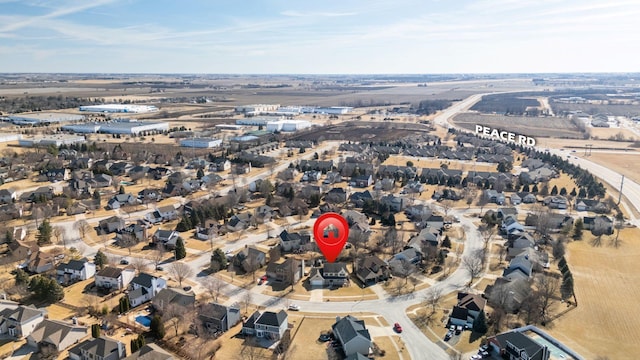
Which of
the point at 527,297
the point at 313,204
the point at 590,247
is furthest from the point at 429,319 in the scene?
the point at 313,204

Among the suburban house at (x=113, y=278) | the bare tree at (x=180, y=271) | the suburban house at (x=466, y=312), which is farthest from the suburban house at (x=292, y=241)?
the suburban house at (x=466, y=312)

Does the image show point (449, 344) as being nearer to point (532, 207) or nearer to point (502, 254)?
point (502, 254)

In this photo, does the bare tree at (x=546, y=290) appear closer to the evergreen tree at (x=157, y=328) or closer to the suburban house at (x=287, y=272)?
the suburban house at (x=287, y=272)

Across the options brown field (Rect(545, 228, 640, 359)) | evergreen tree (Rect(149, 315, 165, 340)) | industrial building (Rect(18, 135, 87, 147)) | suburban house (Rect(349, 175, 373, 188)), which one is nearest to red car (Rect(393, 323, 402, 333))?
brown field (Rect(545, 228, 640, 359))

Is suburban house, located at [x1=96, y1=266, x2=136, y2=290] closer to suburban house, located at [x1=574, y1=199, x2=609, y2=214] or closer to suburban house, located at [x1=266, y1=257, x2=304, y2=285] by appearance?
suburban house, located at [x1=266, y1=257, x2=304, y2=285]

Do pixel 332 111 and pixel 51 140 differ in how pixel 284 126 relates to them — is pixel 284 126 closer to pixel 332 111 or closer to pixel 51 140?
pixel 332 111

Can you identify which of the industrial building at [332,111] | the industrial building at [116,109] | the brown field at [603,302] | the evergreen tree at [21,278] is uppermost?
the industrial building at [116,109]

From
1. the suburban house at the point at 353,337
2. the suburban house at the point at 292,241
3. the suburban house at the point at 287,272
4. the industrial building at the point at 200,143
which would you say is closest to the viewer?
the suburban house at the point at 353,337
